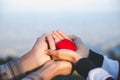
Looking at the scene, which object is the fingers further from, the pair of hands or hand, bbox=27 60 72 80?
hand, bbox=27 60 72 80

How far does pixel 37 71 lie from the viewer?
1.53 meters

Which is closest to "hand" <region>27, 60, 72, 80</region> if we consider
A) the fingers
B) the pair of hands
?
the pair of hands

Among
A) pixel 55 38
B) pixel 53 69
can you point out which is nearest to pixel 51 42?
pixel 55 38

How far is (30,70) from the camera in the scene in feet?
5.43

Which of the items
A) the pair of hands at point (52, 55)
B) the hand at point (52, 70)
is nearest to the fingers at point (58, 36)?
the pair of hands at point (52, 55)

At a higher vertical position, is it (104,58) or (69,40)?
(69,40)

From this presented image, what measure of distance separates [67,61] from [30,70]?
165 millimetres

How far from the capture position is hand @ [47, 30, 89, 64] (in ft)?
5.16

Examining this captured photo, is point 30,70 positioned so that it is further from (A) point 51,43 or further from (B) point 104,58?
(B) point 104,58

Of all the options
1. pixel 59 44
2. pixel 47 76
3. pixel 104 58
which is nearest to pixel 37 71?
pixel 47 76

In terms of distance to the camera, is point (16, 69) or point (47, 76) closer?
point (47, 76)

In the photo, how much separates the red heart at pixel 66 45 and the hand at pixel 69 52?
0.02 m

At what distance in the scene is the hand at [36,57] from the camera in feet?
5.36

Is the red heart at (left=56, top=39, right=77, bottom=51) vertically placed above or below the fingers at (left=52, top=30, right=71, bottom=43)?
below
